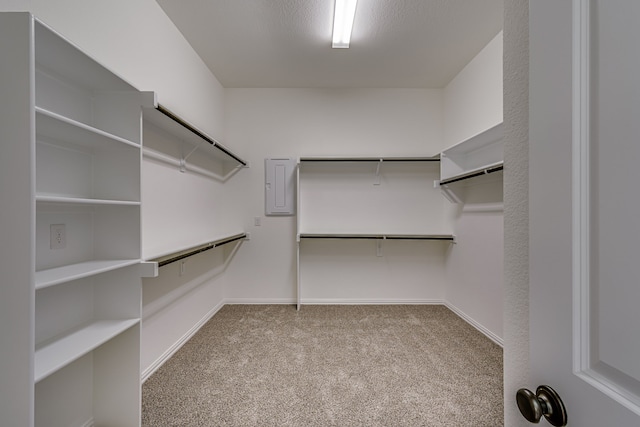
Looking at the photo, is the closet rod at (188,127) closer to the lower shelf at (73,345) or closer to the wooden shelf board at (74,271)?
the wooden shelf board at (74,271)

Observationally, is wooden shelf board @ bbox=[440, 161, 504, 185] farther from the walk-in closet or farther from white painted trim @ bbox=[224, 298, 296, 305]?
A: white painted trim @ bbox=[224, 298, 296, 305]

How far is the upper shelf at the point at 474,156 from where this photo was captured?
2.28 meters

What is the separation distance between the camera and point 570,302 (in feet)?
1.38

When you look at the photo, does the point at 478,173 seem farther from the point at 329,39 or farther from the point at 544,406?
the point at 544,406

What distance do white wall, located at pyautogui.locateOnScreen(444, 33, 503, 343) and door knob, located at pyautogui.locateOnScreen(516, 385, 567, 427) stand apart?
2256mm

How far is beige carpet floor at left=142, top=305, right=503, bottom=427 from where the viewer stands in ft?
5.25

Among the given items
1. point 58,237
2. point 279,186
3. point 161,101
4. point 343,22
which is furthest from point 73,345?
point 343,22

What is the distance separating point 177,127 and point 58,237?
1076 millimetres

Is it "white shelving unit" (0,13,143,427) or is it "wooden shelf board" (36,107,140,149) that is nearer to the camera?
"wooden shelf board" (36,107,140,149)

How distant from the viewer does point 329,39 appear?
2502 mm

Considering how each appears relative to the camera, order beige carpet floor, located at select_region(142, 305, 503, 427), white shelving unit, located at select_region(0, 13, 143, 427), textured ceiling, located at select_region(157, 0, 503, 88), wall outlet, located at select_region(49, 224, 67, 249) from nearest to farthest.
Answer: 1. white shelving unit, located at select_region(0, 13, 143, 427)
2. wall outlet, located at select_region(49, 224, 67, 249)
3. beige carpet floor, located at select_region(142, 305, 503, 427)
4. textured ceiling, located at select_region(157, 0, 503, 88)

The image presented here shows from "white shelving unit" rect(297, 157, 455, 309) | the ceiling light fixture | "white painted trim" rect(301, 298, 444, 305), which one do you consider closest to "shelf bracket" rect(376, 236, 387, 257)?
"white shelving unit" rect(297, 157, 455, 309)

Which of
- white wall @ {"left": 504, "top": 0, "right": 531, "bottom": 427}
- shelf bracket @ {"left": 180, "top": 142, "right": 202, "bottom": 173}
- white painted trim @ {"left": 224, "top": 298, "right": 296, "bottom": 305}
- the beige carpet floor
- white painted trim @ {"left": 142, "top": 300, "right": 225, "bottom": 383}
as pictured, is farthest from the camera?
white painted trim @ {"left": 224, "top": 298, "right": 296, "bottom": 305}

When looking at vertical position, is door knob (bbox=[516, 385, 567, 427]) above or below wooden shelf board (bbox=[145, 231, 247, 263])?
below
